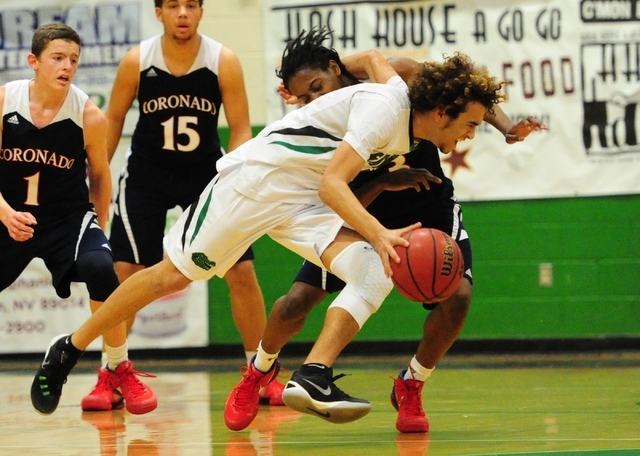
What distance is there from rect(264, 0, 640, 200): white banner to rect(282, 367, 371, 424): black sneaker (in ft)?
14.3

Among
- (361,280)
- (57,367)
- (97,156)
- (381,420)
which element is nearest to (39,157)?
(97,156)

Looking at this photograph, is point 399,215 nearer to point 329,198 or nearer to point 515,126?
point 515,126

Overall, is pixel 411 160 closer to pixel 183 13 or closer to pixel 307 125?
pixel 307 125

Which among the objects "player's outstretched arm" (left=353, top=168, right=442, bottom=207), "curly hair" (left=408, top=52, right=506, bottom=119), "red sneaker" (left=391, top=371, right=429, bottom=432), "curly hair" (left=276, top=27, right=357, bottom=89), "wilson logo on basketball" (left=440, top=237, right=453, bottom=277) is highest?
"curly hair" (left=276, top=27, right=357, bottom=89)

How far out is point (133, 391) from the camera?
4.83m

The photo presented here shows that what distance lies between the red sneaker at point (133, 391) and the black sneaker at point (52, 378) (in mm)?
389

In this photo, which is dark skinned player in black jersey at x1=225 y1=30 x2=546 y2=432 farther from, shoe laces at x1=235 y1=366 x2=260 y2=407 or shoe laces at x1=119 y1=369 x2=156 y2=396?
shoe laces at x1=119 y1=369 x2=156 y2=396

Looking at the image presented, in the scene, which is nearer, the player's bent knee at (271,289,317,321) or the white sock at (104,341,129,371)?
the player's bent knee at (271,289,317,321)

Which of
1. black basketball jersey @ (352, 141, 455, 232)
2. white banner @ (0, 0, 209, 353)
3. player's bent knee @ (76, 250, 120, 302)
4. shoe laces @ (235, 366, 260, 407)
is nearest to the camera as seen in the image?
shoe laces @ (235, 366, 260, 407)

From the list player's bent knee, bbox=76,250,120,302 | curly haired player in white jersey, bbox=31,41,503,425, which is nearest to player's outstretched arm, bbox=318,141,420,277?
curly haired player in white jersey, bbox=31,41,503,425

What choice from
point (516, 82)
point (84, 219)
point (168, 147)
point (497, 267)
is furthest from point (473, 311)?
point (84, 219)

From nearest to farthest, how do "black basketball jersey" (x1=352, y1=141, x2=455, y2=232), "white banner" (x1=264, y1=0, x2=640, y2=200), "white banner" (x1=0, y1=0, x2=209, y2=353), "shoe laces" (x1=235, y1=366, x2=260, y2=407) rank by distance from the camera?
1. "shoe laces" (x1=235, y1=366, x2=260, y2=407)
2. "black basketball jersey" (x1=352, y1=141, x2=455, y2=232)
3. "white banner" (x1=264, y1=0, x2=640, y2=200)
4. "white banner" (x1=0, y1=0, x2=209, y2=353)

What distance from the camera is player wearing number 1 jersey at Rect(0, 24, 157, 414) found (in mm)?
4754

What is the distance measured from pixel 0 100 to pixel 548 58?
4333 millimetres
